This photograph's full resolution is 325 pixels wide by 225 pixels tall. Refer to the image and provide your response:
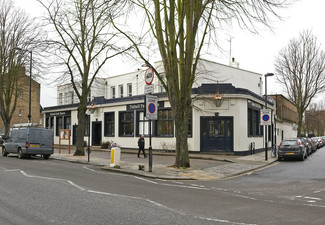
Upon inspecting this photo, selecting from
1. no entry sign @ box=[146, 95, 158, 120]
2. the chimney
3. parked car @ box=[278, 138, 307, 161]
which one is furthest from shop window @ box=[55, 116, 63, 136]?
no entry sign @ box=[146, 95, 158, 120]

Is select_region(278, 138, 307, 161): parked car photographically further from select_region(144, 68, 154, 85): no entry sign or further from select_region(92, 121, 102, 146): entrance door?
select_region(92, 121, 102, 146): entrance door

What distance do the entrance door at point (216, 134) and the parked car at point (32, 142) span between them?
1133 cm

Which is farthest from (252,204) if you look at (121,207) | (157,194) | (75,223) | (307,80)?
(307,80)

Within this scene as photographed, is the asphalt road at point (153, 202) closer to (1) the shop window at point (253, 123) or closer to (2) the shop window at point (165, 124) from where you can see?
(1) the shop window at point (253, 123)

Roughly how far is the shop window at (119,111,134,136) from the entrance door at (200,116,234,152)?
26.3 ft

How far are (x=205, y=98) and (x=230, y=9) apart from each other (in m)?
9.78

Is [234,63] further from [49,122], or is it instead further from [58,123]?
[49,122]

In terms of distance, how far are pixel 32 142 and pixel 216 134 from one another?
1327 centimetres

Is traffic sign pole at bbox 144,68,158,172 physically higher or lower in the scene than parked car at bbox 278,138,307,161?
higher

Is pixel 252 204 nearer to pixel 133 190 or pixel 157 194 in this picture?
pixel 157 194

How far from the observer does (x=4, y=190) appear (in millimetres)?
8773

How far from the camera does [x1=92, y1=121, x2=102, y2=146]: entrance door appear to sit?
33.5 meters

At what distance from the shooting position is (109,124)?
32.1 meters

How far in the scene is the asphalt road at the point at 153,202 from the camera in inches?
241
